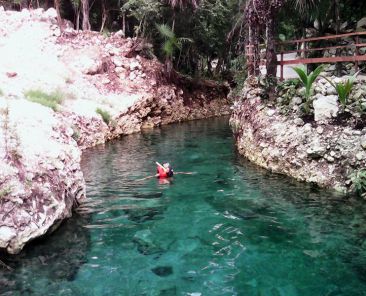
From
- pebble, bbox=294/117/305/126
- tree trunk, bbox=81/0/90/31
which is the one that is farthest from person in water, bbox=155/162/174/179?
tree trunk, bbox=81/0/90/31

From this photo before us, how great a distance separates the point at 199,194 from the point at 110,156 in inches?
226

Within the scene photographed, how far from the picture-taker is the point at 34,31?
24047 mm

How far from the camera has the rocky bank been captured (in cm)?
682

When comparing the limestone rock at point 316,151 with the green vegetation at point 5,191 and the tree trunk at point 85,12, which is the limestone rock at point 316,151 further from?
the tree trunk at point 85,12

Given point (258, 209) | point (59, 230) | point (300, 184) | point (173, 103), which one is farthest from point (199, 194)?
point (173, 103)

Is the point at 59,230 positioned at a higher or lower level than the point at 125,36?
lower

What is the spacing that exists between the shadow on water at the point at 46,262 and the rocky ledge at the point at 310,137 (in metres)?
5.91

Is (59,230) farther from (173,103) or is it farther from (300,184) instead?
(173,103)

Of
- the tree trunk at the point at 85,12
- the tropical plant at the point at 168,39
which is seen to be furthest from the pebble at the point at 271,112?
the tree trunk at the point at 85,12

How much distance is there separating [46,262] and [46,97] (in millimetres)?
12225

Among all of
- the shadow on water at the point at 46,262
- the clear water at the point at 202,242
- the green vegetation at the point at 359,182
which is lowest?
the clear water at the point at 202,242

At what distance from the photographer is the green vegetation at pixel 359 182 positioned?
9008 millimetres

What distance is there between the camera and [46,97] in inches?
681

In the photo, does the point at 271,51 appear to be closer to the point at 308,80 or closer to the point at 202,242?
the point at 308,80
